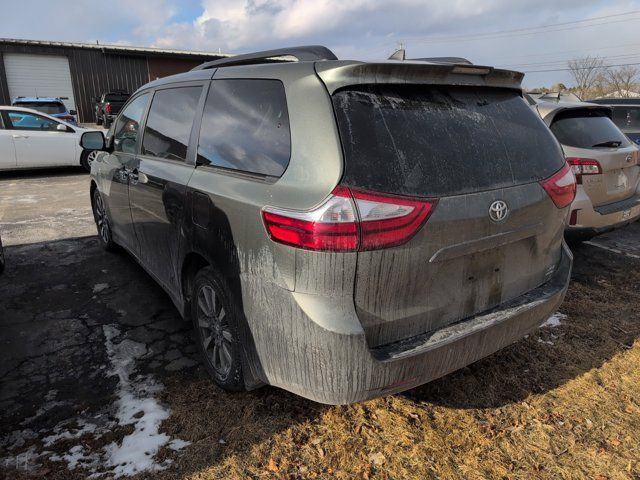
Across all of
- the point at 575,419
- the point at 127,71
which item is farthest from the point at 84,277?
the point at 127,71

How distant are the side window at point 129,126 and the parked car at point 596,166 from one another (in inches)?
149

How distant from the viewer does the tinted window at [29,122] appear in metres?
10.8

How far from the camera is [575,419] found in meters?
2.54

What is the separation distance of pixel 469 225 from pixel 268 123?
1053 millimetres

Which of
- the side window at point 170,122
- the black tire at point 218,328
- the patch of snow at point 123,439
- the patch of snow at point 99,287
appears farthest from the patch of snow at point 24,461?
the patch of snow at point 99,287

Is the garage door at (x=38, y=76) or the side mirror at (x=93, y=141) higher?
the garage door at (x=38, y=76)

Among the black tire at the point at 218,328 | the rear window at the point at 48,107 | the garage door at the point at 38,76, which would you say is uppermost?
the garage door at the point at 38,76

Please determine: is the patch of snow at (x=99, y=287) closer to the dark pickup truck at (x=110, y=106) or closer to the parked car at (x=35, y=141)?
the parked car at (x=35, y=141)

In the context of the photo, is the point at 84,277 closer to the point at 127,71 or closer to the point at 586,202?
the point at 586,202

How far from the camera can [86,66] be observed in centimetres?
2539

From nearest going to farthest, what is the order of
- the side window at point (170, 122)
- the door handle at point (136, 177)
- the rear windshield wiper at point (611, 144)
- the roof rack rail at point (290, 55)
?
the roof rack rail at point (290, 55), the side window at point (170, 122), the door handle at point (136, 177), the rear windshield wiper at point (611, 144)

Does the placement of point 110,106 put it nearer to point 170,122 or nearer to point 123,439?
point 170,122

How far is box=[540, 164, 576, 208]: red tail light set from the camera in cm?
242

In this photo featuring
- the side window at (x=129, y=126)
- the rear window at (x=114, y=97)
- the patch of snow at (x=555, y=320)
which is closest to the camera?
the patch of snow at (x=555, y=320)
